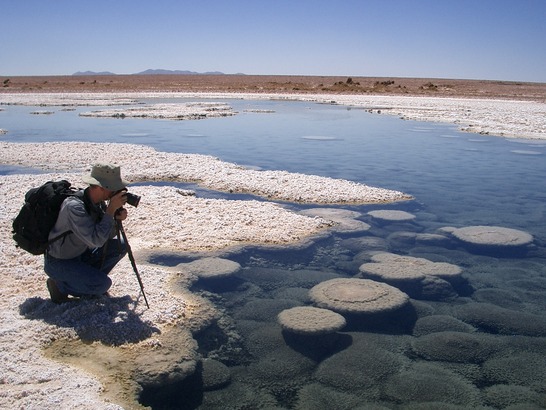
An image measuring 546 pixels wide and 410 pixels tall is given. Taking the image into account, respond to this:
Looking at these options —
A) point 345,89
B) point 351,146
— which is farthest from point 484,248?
point 345,89

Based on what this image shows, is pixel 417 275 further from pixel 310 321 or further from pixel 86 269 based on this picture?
pixel 86 269

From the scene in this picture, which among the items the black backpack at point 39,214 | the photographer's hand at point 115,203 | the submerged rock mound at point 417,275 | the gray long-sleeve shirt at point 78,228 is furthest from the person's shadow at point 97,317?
the submerged rock mound at point 417,275

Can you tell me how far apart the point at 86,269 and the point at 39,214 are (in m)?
0.68

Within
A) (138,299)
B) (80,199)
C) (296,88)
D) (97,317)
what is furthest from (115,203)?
(296,88)

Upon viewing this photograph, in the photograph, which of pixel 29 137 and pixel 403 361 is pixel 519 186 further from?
pixel 29 137

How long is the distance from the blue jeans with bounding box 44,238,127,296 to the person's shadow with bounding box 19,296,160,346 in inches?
5.4

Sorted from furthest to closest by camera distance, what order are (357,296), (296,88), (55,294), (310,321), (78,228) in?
(296,88), (357,296), (310,321), (55,294), (78,228)

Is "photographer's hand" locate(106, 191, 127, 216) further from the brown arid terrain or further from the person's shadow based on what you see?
the brown arid terrain

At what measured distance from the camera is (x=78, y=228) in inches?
168

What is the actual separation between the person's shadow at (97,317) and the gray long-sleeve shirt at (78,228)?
0.52 metres

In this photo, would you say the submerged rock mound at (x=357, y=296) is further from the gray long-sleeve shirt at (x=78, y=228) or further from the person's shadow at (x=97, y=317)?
the gray long-sleeve shirt at (x=78, y=228)

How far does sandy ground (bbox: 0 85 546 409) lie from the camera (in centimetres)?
386

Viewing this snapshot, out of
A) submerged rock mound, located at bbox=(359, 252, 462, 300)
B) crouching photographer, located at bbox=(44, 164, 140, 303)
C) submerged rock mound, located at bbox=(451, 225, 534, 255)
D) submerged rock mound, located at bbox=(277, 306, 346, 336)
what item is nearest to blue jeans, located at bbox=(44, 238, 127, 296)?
crouching photographer, located at bbox=(44, 164, 140, 303)

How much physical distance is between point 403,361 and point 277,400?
1.25m
